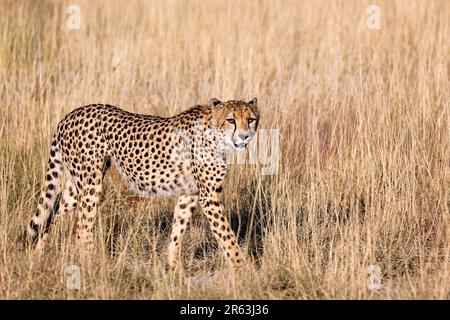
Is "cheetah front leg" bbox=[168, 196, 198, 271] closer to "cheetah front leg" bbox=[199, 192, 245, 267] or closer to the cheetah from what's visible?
the cheetah

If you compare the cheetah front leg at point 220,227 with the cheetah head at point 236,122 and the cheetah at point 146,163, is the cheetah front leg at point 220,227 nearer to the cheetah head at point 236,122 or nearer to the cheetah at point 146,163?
the cheetah at point 146,163

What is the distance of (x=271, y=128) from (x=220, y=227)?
5.76ft

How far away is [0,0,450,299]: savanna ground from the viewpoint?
4641 millimetres


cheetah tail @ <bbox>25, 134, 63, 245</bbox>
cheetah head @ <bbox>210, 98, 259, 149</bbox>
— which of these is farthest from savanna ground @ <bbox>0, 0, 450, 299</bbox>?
cheetah head @ <bbox>210, 98, 259, 149</bbox>

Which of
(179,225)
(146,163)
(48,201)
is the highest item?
(146,163)

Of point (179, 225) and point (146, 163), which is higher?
point (146, 163)

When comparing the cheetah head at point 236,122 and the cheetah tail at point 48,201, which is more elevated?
the cheetah head at point 236,122

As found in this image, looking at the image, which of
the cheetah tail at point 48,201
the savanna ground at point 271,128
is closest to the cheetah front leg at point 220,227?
the savanna ground at point 271,128

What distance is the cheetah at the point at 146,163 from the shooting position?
4930 mm

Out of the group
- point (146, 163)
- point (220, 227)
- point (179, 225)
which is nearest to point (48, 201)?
point (146, 163)

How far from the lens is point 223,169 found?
4.95 metres

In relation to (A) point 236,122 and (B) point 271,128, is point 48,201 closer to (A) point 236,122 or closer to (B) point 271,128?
(A) point 236,122

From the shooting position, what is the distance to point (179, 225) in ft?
17.0
